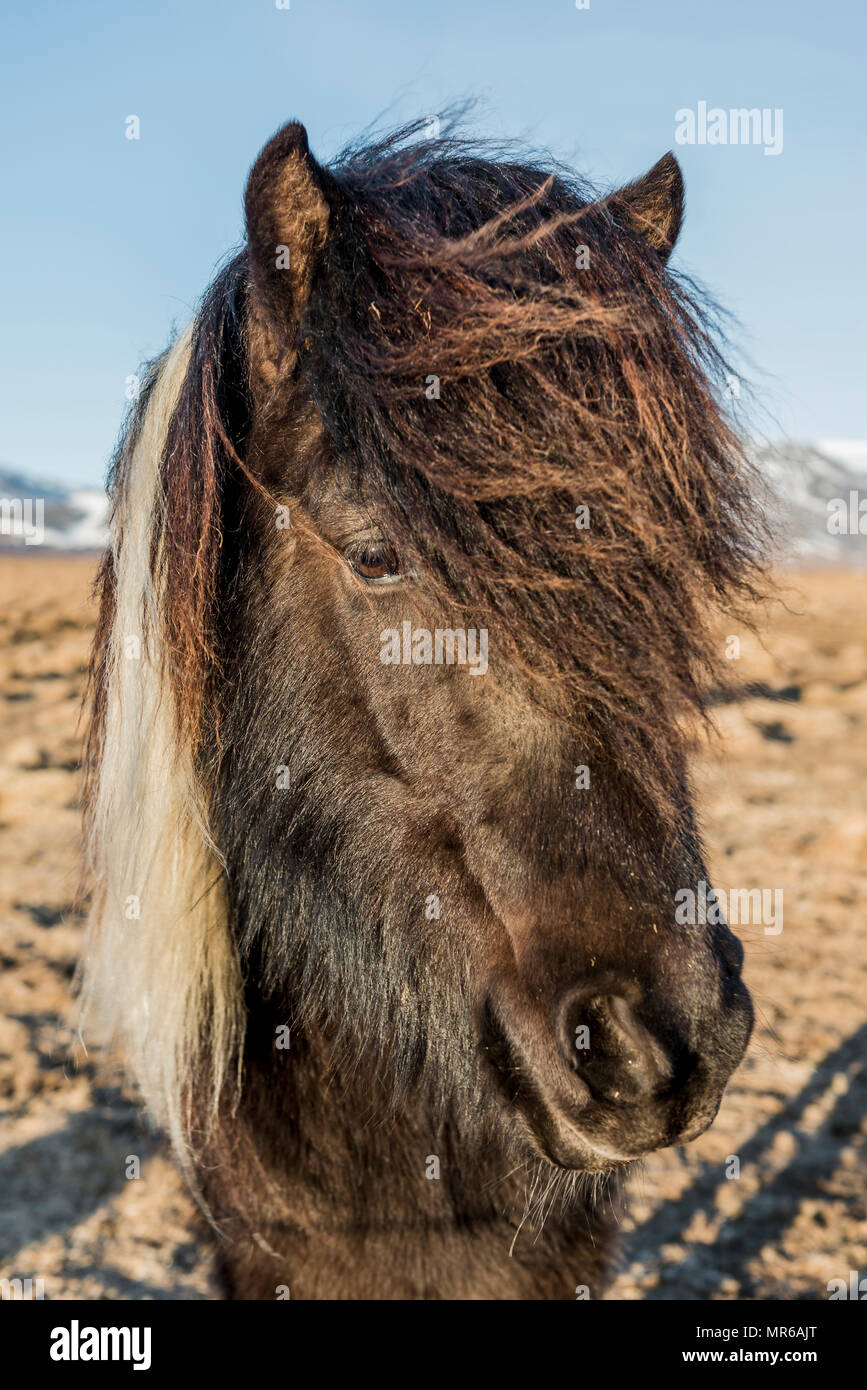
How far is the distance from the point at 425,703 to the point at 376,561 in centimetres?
25

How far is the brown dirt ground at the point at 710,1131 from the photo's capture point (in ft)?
11.7

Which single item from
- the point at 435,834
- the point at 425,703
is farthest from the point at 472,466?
the point at 435,834

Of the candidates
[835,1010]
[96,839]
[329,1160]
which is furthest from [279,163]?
[835,1010]

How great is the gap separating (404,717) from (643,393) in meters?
0.67

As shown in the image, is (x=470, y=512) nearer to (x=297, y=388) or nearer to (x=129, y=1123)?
(x=297, y=388)

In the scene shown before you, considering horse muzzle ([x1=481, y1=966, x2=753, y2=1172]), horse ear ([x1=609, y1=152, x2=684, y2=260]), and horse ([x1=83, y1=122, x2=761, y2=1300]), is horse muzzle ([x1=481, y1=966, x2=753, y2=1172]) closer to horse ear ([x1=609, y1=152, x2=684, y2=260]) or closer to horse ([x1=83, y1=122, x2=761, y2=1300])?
horse ([x1=83, y1=122, x2=761, y2=1300])

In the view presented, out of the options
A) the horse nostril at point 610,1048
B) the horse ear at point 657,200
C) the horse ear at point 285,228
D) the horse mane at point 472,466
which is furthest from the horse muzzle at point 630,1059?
the horse ear at point 657,200

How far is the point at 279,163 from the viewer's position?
148cm

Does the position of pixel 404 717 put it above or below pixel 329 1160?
above

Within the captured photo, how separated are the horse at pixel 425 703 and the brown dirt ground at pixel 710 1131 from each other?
0.62 meters

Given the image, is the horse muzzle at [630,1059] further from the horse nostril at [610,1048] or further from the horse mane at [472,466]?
the horse mane at [472,466]

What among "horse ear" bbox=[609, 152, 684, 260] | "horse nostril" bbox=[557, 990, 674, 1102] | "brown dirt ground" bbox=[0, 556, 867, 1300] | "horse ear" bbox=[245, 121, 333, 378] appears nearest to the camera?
"horse nostril" bbox=[557, 990, 674, 1102]

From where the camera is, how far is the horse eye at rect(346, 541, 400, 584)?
156 centimetres

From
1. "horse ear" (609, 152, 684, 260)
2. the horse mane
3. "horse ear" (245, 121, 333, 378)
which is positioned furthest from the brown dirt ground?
"horse ear" (245, 121, 333, 378)
